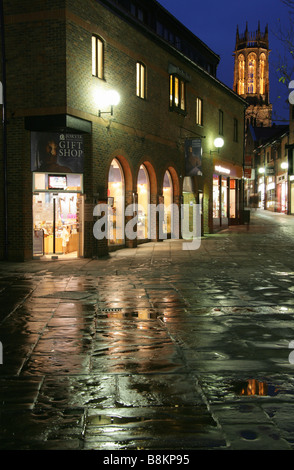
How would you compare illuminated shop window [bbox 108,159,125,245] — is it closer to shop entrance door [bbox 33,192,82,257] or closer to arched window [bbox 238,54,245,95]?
shop entrance door [bbox 33,192,82,257]

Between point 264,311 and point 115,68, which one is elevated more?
point 115,68

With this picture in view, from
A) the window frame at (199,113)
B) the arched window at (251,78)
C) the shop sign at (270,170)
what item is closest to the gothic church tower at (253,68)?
the arched window at (251,78)

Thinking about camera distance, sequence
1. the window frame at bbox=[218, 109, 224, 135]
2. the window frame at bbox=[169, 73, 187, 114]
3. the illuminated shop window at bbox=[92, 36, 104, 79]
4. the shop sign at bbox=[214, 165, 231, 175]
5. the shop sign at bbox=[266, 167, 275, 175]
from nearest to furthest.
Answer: the illuminated shop window at bbox=[92, 36, 104, 79] → the window frame at bbox=[169, 73, 187, 114] → the shop sign at bbox=[214, 165, 231, 175] → the window frame at bbox=[218, 109, 224, 135] → the shop sign at bbox=[266, 167, 275, 175]

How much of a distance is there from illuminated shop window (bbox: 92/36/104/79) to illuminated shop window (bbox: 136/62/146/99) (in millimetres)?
3033

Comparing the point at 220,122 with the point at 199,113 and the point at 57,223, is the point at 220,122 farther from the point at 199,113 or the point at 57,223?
the point at 57,223

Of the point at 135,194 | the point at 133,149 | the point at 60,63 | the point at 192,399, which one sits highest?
the point at 60,63

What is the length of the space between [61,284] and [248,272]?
469 centimetres

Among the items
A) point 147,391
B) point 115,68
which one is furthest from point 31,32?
point 147,391

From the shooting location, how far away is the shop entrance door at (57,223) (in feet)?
55.9

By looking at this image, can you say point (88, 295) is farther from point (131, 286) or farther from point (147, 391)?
point (147, 391)

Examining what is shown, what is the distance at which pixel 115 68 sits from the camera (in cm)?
1906

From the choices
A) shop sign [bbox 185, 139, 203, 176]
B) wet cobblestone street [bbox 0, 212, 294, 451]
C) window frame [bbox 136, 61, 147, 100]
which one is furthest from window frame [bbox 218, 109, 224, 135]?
wet cobblestone street [bbox 0, 212, 294, 451]

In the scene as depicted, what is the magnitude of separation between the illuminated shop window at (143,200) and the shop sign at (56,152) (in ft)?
18.6

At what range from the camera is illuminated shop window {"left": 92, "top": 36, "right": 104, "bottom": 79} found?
17.7 m
